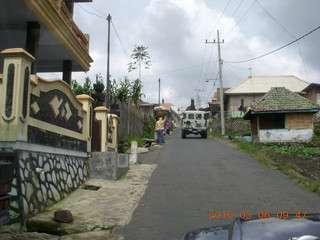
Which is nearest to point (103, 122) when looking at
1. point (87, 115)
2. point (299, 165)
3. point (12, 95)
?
point (87, 115)

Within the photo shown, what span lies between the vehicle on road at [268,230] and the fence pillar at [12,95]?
12.9ft

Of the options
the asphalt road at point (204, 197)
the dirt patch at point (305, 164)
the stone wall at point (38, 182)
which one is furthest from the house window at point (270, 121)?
the stone wall at point (38, 182)

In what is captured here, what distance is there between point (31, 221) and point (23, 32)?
5.96m

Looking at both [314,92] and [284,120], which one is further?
[314,92]

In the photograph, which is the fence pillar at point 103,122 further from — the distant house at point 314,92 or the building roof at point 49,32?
the distant house at point 314,92

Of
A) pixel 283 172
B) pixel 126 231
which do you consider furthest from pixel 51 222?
pixel 283 172

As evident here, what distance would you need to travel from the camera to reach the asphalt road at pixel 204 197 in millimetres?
6242

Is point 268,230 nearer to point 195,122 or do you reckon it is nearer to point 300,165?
point 300,165

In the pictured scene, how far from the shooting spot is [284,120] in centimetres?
2473

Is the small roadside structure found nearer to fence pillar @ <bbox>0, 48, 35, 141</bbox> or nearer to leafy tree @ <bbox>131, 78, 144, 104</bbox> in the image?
leafy tree @ <bbox>131, 78, 144, 104</bbox>

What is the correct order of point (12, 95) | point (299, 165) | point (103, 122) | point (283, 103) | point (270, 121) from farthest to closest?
point (270, 121) → point (283, 103) → point (299, 165) → point (103, 122) → point (12, 95)

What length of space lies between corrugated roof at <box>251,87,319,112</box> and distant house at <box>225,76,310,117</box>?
16.8 meters

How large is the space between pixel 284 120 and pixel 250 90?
21.9m

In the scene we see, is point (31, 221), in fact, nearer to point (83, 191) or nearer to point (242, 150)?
point (83, 191)
